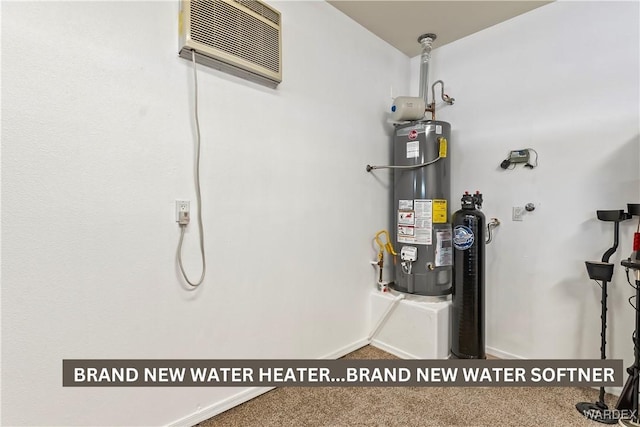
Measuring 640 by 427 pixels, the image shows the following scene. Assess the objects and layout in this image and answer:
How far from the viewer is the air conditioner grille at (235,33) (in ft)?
4.93

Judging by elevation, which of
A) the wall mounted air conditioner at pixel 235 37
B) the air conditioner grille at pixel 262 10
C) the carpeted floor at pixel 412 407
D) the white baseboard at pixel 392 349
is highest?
the air conditioner grille at pixel 262 10

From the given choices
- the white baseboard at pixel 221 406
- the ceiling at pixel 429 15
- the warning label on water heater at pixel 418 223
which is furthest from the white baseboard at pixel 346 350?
the ceiling at pixel 429 15

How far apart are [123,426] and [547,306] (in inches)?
101

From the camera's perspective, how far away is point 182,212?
1.53m

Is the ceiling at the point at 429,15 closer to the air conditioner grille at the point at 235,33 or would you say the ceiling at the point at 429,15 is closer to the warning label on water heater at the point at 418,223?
the air conditioner grille at the point at 235,33

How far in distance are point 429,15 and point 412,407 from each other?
2623mm

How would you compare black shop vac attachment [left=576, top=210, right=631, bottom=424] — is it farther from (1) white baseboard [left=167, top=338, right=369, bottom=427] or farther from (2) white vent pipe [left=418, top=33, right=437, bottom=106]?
(1) white baseboard [left=167, top=338, right=369, bottom=427]

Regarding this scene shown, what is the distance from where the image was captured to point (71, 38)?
125 centimetres

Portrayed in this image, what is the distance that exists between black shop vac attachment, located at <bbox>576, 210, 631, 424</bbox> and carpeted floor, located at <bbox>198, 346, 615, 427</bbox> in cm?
5

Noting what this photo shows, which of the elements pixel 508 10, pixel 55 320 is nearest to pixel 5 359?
pixel 55 320

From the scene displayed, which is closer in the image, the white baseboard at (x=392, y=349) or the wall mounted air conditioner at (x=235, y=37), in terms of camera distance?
the wall mounted air conditioner at (x=235, y=37)

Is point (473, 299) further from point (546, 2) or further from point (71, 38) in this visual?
point (71, 38)

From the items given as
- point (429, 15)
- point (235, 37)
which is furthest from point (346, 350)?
point (429, 15)

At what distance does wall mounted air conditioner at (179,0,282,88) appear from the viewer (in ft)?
4.86
